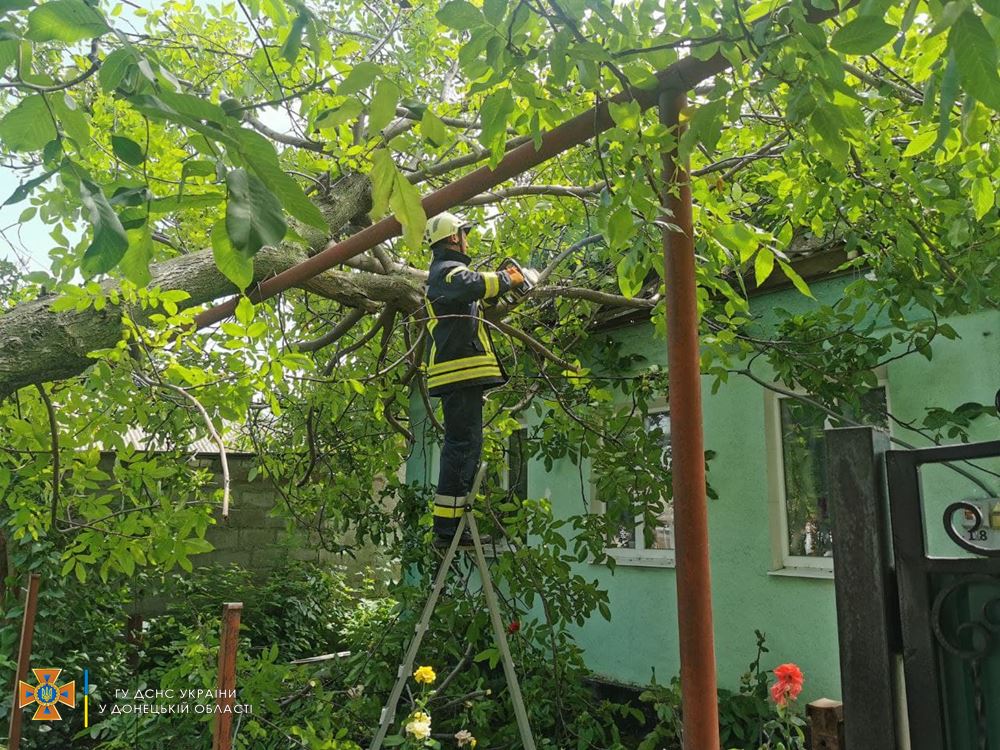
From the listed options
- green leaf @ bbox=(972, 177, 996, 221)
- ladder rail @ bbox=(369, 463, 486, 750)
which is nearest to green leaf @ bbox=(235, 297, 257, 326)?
ladder rail @ bbox=(369, 463, 486, 750)

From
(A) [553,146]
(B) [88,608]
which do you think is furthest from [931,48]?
(B) [88,608]

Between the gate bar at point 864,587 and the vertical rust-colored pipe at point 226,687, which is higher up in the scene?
the gate bar at point 864,587

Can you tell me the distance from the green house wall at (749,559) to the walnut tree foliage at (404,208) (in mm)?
251

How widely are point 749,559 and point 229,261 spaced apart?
17.0 ft

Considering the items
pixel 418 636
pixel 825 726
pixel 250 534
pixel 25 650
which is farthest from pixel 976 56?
pixel 250 534

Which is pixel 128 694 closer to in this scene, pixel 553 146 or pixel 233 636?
pixel 233 636

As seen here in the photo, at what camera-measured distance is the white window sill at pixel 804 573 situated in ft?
16.4

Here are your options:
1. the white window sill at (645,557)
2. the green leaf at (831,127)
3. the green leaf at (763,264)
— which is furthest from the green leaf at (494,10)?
the white window sill at (645,557)

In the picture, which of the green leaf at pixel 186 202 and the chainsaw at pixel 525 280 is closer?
the green leaf at pixel 186 202

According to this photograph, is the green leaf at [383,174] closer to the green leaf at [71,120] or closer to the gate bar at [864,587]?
the green leaf at [71,120]

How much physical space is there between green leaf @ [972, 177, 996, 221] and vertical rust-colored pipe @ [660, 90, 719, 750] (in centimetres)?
128

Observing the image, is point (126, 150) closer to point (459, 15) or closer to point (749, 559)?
point (459, 15)

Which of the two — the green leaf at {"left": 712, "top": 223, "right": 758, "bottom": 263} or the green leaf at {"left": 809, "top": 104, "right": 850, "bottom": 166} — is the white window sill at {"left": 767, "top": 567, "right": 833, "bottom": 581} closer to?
the green leaf at {"left": 712, "top": 223, "right": 758, "bottom": 263}

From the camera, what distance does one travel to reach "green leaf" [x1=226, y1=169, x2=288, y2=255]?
80 cm
